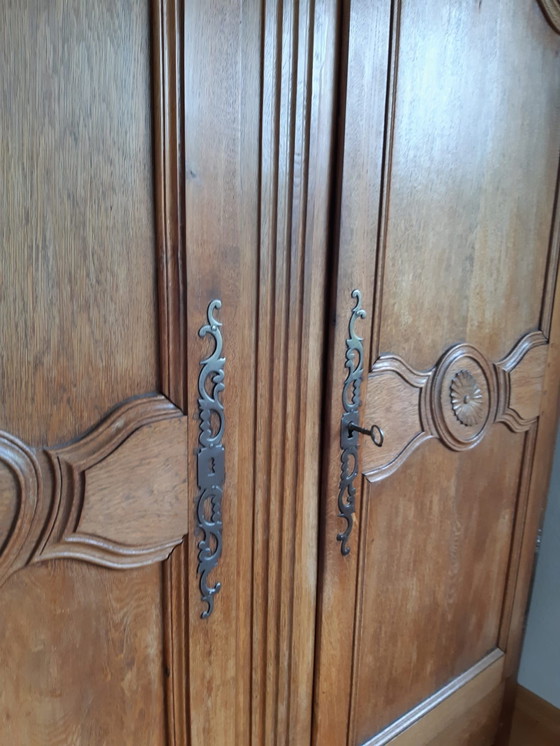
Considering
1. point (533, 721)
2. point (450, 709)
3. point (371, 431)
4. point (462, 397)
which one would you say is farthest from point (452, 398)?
point (533, 721)

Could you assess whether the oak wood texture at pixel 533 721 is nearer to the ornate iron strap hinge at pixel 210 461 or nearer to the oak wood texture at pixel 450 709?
the oak wood texture at pixel 450 709

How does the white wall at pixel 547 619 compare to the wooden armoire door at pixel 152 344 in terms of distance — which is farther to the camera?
the white wall at pixel 547 619

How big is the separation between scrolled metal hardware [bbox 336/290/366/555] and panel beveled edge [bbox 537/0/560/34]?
0.56m

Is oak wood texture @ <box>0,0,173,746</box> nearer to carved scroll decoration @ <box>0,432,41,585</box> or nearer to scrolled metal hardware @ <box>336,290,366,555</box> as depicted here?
carved scroll decoration @ <box>0,432,41,585</box>

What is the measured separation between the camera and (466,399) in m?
0.96

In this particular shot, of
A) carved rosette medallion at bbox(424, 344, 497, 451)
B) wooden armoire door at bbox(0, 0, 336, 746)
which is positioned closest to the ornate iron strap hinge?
wooden armoire door at bbox(0, 0, 336, 746)

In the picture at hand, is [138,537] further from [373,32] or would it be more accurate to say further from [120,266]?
[373,32]

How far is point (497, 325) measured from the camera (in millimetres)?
984

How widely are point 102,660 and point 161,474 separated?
0.22m

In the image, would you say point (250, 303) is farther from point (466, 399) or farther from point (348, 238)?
point (466, 399)

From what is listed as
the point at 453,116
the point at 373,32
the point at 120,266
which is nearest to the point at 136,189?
the point at 120,266

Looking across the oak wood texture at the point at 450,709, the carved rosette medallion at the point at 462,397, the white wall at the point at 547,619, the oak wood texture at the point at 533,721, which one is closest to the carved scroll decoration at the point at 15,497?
the carved rosette medallion at the point at 462,397

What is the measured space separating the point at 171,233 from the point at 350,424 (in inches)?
14.3

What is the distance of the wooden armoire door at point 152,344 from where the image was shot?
20.4 inches
